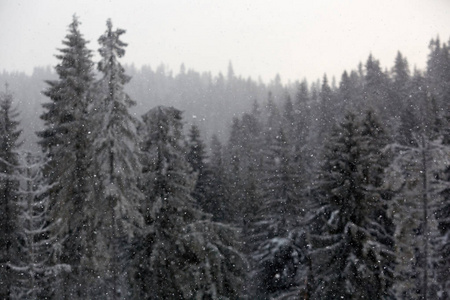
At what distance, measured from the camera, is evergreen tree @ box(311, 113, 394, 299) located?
17438 millimetres

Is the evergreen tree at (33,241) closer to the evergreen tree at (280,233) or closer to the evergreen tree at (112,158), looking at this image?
the evergreen tree at (112,158)

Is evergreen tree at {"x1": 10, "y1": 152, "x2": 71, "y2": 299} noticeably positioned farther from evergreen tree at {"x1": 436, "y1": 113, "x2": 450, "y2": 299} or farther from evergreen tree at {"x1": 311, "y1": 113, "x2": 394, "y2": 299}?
evergreen tree at {"x1": 436, "y1": 113, "x2": 450, "y2": 299}

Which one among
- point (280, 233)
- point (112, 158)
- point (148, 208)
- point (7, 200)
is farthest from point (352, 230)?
point (7, 200)

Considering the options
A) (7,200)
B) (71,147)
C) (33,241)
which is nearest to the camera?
(71,147)

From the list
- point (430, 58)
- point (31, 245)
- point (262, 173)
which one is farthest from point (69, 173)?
point (430, 58)

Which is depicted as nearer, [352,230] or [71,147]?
[71,147]

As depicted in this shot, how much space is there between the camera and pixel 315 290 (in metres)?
19.5

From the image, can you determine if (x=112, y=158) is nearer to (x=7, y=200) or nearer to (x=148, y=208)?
(x=148, y=208)

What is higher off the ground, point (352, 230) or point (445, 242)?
point (352, 230)

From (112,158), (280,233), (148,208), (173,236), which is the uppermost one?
(112,158)

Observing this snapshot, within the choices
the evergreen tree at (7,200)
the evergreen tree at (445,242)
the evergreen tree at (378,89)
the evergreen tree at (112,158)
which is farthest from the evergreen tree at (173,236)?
the evergreen tree at (378,89)

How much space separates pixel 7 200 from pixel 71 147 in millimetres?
4631

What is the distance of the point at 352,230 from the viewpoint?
1711 cm

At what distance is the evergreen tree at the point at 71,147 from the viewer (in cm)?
1623
